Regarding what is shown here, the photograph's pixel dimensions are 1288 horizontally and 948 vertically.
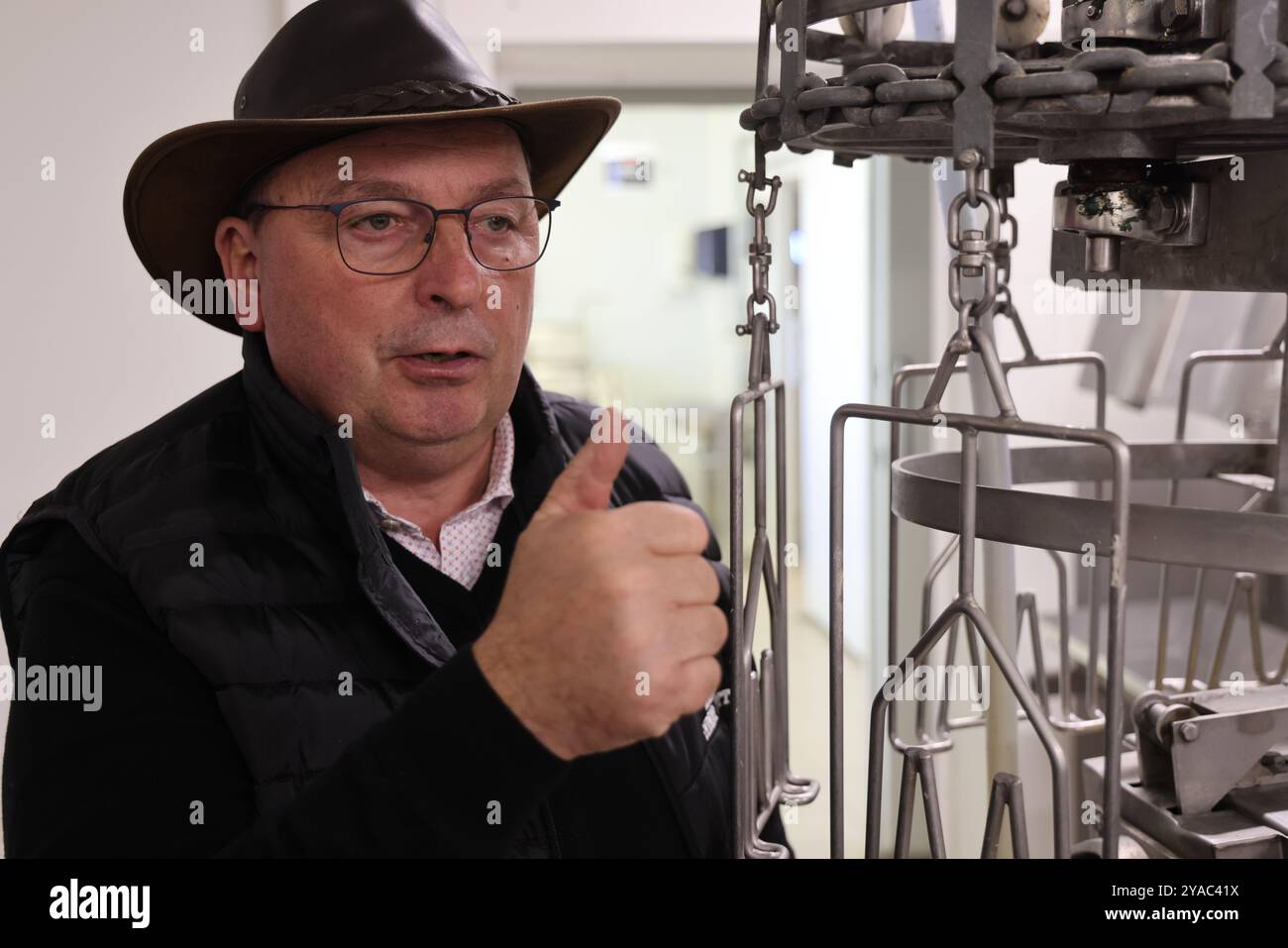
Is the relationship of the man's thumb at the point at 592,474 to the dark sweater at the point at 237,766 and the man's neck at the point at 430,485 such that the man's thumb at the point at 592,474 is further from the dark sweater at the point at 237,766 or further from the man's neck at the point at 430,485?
the man's neck at the point at 430,485

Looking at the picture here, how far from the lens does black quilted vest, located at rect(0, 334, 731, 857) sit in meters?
0.85

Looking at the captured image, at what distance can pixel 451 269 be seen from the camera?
2.92ft

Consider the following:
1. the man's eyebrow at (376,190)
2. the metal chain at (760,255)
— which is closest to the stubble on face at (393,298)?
the man's eyebrow at (376,190)

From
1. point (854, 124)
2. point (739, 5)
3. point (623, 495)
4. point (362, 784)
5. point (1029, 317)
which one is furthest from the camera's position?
point (1029, 317)

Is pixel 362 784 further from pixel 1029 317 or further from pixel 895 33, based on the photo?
pixel 1029 317

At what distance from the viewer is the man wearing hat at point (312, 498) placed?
83 cm

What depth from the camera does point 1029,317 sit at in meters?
2.17

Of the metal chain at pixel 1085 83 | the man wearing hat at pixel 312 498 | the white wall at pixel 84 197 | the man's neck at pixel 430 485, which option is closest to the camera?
the metal chain at pixel 1085 83

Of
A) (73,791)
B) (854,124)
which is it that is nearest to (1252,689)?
(854,124)

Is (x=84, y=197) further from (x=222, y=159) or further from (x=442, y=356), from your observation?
(x=442, y=356)

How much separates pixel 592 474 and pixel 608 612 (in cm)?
7

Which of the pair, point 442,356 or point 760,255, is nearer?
Result: point 760,255

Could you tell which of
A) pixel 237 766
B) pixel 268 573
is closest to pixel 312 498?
pixel 268 573
